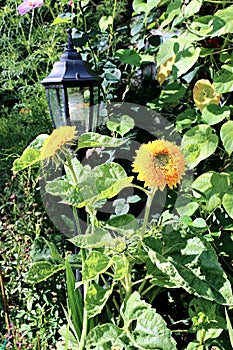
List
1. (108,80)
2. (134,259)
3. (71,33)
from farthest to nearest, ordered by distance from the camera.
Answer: (108,80)
(71,33)
(134,259)

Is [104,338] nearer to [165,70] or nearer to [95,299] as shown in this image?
[95,299]

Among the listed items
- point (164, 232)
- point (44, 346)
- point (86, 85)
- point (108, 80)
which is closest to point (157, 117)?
point (108, 80)

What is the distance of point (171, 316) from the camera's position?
59.2 inches

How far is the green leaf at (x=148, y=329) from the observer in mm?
919

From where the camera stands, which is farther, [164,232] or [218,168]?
[218,168]

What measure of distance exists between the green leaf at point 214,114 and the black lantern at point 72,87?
314 millimetres

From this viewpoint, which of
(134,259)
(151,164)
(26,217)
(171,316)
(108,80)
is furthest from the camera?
(26,217)

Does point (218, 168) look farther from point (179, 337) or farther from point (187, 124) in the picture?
point (179, 337)

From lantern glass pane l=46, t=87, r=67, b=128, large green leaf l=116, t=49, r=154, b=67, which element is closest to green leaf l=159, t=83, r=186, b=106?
large green leaf l=116, t=49, r=154, b=67

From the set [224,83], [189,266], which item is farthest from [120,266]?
[224,83]

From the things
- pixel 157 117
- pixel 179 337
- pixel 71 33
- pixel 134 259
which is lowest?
pixel 179 337

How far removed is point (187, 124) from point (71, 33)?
44 cm

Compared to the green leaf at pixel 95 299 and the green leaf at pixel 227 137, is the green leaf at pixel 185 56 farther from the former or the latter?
the green leaf at pixel 95 299

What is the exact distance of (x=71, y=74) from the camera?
1157 millimetres
